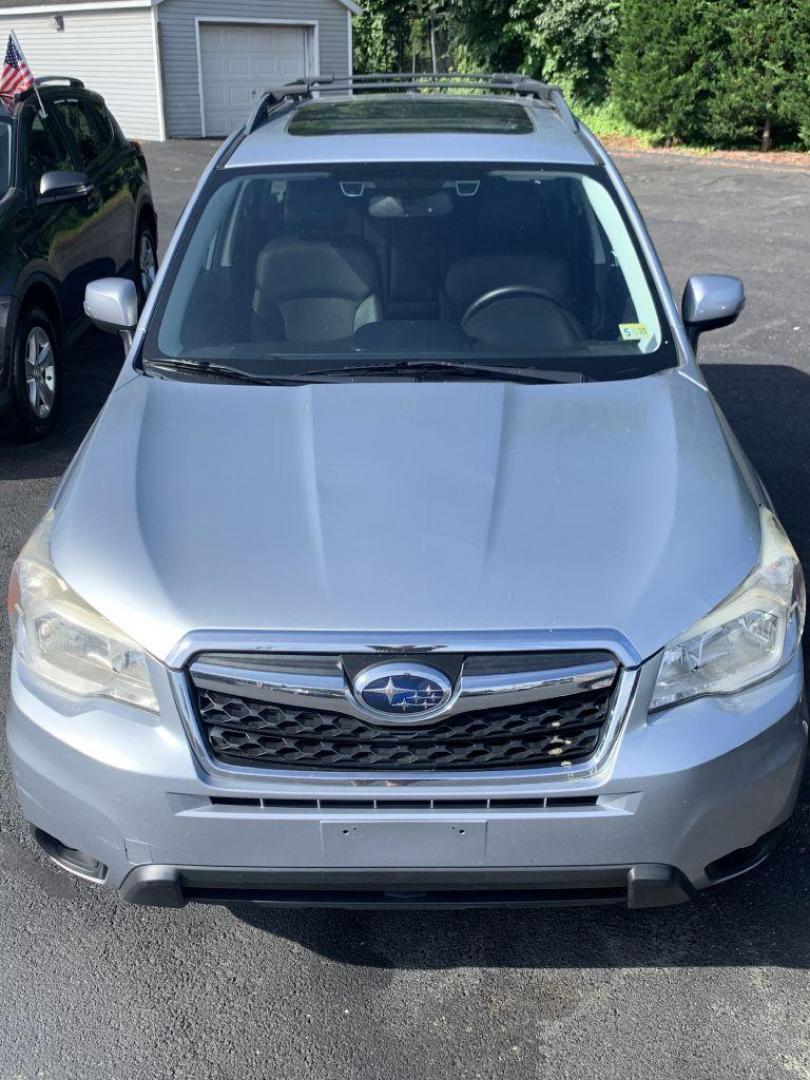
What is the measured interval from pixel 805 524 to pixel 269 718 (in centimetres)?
362

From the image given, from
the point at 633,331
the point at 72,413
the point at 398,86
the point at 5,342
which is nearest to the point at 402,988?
the point at 633,331

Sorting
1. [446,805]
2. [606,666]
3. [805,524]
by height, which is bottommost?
[805,524]

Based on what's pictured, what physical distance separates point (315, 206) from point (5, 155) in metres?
3.43

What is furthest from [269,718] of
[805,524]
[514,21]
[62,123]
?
[514,21]

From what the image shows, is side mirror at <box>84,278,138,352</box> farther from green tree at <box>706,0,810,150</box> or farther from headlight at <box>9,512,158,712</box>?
green tree at <box>706,0,810,150</box>

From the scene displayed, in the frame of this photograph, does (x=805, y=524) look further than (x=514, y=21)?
No

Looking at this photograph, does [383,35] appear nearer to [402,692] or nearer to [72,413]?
[72,413]

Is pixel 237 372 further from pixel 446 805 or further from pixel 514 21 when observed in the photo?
pixel 514 21

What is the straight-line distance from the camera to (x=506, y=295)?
3896mm

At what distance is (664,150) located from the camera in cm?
2141

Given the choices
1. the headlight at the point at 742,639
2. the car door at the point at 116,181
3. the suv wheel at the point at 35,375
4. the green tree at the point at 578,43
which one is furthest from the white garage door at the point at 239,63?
the headlight at the point at 742,639

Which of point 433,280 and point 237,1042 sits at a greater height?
point 433,280

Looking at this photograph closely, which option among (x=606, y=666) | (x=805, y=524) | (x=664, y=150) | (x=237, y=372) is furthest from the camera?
(x=664, y=150)

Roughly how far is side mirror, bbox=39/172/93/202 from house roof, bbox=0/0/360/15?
2141 cm
